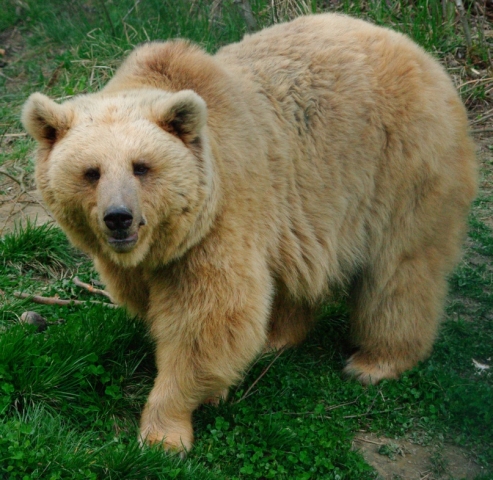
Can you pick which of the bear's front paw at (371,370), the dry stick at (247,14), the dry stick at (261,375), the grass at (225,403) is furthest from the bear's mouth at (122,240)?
the dry stick at (247,14)

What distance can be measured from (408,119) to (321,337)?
2.01 m

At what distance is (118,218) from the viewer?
4.28m

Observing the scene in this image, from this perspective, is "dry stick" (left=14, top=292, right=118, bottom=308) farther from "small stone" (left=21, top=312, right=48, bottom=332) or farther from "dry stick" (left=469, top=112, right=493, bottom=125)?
"dry stick" (left=469, top=112, right=493, bottom=125)

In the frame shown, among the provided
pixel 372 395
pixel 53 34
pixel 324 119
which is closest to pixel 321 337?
pixel 372 395

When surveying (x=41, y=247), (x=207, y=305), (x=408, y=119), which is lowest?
(x=41, y=247)

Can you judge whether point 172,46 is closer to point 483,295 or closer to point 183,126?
point 183,126

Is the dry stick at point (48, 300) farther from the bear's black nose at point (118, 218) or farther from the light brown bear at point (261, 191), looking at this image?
the bear's black nose at point (118, 218)

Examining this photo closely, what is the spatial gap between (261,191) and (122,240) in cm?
111

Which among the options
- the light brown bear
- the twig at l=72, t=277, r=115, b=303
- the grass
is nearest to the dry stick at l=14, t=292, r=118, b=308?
the grass

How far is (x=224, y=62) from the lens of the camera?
569 cm

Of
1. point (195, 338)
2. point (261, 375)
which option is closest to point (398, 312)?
point (261, 375)

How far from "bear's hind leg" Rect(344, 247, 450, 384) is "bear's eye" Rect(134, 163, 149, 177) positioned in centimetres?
220

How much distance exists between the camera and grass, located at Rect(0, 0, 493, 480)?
4.53 m

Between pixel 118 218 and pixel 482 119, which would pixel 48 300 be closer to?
pixel 118 218
